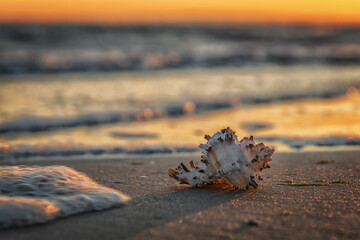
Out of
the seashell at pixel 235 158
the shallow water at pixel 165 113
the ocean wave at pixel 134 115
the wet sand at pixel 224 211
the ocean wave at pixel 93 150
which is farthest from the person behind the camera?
the ocean wave at pixel 134 115

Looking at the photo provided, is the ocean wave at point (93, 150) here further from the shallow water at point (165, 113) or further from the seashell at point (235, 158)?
the seashell at point (235, 158)

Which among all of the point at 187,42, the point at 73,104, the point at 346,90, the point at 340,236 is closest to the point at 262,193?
the point at 340,236

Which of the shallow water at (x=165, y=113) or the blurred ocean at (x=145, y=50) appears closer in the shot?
the shallow water at (x=165, y=113)

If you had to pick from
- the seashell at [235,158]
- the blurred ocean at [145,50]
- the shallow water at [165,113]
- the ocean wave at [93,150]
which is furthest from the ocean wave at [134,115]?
the blurred ocean at [145,50]

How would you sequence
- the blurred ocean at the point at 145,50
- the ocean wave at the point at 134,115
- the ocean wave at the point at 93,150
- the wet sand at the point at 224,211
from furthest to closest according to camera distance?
the blurred ocean at the point at 145,50, the ocean wave at the point at 134,115, the ocean wave at the point at 93,150, the wet sand at the point at 224,211

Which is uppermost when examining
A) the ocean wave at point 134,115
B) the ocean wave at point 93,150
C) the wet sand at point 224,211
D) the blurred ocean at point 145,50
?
the blurred ocean at point 145,50

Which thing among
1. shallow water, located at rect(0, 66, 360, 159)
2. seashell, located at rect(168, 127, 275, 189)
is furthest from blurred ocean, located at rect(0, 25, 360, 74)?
seashell, located at rect(168, 127, 275, 189)

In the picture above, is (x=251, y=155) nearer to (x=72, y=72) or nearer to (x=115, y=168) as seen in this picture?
(x=115, y=168)
